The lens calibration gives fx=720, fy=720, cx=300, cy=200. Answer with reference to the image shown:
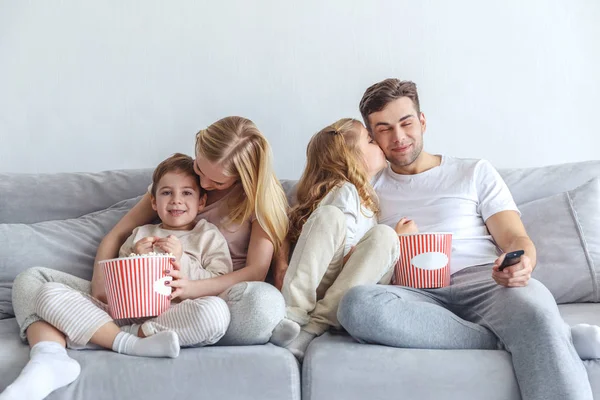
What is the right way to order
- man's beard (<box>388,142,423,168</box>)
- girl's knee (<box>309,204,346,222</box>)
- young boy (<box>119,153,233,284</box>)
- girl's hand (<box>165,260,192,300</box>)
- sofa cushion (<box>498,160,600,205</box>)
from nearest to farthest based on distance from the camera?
girl's hand (<box>165,260,192,300</box>) → girl's knee (<box>309,204,346,222</box>) → young boy (<box>119,153,233,284</box>) → man's beard (<box>388,142,423,168</box>) → sofa cushion (<box>498,160,600,205</box>)

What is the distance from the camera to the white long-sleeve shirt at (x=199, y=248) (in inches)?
75.7

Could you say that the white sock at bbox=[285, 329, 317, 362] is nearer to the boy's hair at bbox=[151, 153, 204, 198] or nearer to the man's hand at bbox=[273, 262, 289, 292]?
the man's hand at bbox=[273, 262, 289, 292]

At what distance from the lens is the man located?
56.3 inches

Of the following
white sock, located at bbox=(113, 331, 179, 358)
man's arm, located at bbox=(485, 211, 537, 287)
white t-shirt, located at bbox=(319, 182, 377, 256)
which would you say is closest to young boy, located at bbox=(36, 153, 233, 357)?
white sock, located at bbox=(113, 331, 179, 358)

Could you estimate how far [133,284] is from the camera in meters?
1.59

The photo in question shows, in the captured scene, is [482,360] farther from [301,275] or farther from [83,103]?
[83,103]

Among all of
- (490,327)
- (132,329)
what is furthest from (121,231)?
(490,327)

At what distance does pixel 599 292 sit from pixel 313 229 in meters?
0.82

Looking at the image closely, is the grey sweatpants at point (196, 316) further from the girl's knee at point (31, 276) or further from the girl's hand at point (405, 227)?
the girl's hand at point (405, 227)

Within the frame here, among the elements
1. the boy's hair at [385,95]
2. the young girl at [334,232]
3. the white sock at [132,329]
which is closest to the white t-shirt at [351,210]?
the young girl at [334,232]

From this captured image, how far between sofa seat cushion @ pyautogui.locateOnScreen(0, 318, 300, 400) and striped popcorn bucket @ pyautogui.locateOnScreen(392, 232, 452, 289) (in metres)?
0.43

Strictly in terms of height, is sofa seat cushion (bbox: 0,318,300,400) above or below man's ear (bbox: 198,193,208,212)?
below

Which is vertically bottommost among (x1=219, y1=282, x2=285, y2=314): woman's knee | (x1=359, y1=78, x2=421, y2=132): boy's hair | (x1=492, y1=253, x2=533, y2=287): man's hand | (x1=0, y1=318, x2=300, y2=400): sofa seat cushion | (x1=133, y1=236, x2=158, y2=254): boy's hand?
(x1=0, y1=318, x2=300, y2=400): sofa seat cushion

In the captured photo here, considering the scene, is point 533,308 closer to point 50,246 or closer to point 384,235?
point 384,235
